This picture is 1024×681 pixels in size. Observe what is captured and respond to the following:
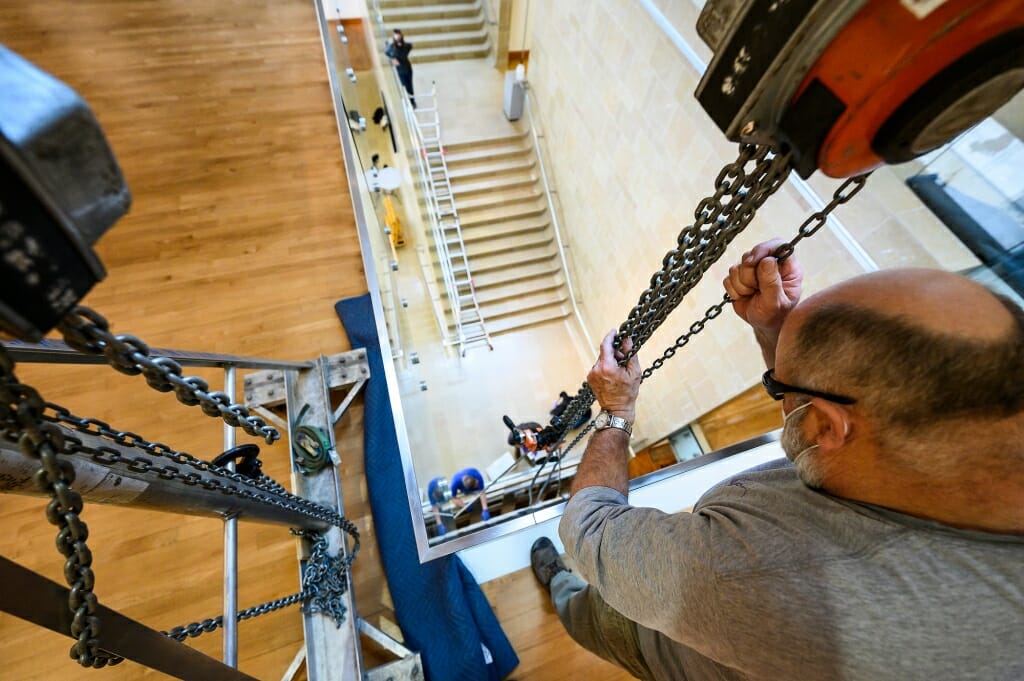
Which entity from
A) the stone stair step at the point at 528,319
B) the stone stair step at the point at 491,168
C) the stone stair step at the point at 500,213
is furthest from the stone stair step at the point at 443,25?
the stone stair step at the point at 528,319

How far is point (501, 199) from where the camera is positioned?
18.0 ft

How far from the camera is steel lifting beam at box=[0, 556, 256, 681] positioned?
0.61 metres

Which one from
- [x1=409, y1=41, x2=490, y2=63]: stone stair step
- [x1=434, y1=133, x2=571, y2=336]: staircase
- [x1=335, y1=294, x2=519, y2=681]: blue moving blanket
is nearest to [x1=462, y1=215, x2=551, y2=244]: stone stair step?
[x1=434, y1=133, x2=571, y2=336]: staircase

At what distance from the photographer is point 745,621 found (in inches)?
27.4

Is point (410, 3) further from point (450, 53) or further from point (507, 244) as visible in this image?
point (507, 244)

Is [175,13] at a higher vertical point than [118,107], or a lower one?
higher

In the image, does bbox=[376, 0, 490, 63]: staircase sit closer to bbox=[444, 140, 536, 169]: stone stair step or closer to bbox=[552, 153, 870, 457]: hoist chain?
bbox=[444, 140, 536, 169]: stone stair step

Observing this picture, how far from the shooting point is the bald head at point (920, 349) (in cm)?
61

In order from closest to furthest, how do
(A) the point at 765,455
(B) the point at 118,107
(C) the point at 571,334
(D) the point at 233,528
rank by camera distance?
(D) the point at 233,528 < (A) the point at 765,455 < (B) the point at 118,107 < (C) the point at 571,334

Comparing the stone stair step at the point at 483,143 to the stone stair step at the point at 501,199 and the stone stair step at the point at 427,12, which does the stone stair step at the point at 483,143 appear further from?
the stone stair step at the point at 427,12

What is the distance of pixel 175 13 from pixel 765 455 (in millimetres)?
7173

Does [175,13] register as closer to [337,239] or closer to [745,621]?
[337,239]

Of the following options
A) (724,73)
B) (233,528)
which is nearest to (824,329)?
(724,73)

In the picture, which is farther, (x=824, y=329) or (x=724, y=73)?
(x=824, y=329)
